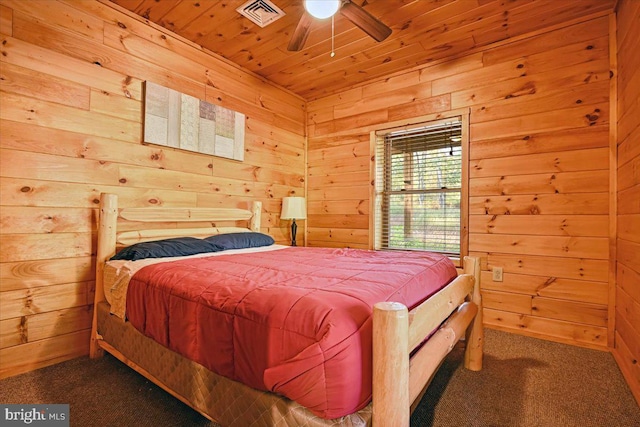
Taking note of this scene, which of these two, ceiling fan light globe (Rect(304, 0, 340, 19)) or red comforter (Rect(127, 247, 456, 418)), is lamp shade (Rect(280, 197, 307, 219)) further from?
ceiling fan light globe (Rect(304, 0, 340, 19))

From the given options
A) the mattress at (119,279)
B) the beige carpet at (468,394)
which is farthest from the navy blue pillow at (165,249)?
the beige carpet at (468,394)

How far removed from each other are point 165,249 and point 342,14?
1.97 meters

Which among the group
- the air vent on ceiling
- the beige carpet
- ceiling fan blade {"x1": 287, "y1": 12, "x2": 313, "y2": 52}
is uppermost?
the air vent on ceiling

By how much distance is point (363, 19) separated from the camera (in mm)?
2041

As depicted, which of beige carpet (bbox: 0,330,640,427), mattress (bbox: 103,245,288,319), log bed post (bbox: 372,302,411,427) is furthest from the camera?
mattress (bbox: 103,245,288,319)

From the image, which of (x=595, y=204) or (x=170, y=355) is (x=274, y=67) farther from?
(x=595, y=204)

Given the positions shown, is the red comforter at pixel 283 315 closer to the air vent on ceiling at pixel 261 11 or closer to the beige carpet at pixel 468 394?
the beige carpet at pixel 468 394

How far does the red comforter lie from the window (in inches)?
52.4

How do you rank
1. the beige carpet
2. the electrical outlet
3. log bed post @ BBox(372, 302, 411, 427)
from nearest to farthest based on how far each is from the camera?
log bed post @ BBox(372, 302, 411, 427), the beige carpet, the electrical outlet

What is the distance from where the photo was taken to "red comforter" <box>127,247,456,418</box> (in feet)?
3.02

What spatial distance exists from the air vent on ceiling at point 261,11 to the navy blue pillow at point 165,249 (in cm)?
184

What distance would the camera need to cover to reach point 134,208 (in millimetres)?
2371

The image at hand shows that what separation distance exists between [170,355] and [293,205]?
224 cm

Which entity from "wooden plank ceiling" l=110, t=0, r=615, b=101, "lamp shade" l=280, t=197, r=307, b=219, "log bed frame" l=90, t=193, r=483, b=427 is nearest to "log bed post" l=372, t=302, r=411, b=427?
"log bed frame" l=90, t=193, r=483, b=427
